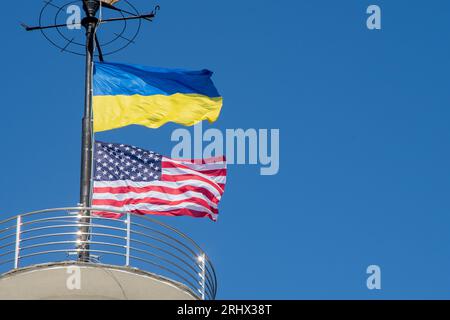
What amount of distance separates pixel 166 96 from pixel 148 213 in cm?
406

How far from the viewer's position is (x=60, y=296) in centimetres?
2988

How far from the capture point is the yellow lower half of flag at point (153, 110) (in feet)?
120

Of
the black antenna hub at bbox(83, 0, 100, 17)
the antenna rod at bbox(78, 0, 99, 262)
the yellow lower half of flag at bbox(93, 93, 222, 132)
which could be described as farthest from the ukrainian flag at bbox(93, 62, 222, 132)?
the black antenna hub at bbox(83, 0, 100, 17)

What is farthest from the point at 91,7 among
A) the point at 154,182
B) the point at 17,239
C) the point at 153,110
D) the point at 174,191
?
the point at 17,239

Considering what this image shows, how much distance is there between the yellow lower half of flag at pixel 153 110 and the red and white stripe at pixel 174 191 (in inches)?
59.5

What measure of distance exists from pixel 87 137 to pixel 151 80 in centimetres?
370

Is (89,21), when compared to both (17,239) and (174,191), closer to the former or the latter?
(174,191)

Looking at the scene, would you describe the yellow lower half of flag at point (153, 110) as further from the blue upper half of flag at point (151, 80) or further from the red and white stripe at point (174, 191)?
the red and white stripe at point (174, 191)

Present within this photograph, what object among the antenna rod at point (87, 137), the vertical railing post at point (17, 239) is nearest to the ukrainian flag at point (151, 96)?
the antenna rod at point (87, 137)

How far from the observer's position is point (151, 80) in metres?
38.1

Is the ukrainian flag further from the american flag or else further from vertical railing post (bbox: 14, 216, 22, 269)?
vertical railing post (bbox: 14, 216, 22, 269)

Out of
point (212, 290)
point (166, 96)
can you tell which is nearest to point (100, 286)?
point (212, 290)
